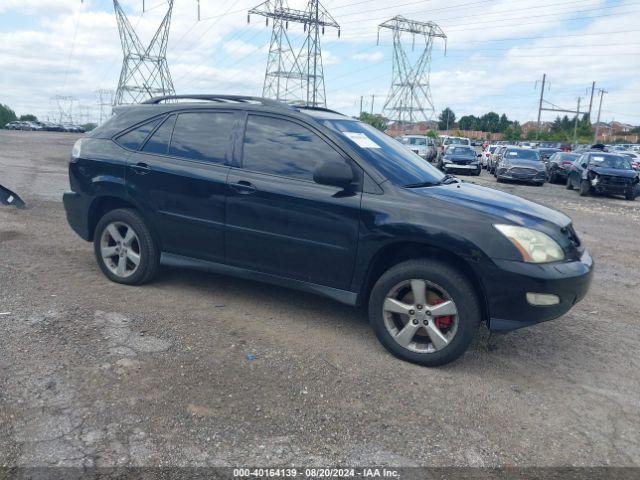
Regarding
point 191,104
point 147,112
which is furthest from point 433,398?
point 147,112

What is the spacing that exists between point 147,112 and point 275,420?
3364 mm

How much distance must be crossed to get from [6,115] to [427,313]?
93.9 metres

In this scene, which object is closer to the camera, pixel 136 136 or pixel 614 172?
pixel 136 136

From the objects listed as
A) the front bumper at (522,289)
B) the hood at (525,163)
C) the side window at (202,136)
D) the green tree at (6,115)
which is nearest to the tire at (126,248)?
the side window at (202,136)

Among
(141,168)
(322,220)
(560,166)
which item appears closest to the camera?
(322,220)

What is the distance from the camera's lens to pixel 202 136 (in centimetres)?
479

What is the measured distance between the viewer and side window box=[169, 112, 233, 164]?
4.66m

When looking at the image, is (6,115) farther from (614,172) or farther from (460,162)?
(614,172)

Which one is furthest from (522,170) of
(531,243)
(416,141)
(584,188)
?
(531,243)

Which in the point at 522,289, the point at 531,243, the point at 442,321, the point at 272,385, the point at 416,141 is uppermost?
the point at 416,141

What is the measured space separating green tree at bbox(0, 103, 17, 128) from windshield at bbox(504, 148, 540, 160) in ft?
255

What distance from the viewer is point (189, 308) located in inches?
184

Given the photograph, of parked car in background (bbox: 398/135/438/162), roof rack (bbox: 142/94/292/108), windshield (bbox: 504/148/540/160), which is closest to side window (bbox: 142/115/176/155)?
roof rack (bbox: 142/94/292/108)

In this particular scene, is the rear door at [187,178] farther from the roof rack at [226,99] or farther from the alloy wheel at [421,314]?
the alloy wheel at [421,314]
